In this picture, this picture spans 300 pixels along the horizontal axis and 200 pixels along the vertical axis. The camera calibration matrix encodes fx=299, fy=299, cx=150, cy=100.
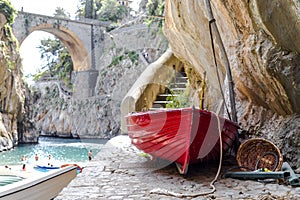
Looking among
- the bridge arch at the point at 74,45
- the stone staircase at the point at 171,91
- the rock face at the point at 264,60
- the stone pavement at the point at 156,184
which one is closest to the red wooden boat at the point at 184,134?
the stone pavement at the point at 156,184

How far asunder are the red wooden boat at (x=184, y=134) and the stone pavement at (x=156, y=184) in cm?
22

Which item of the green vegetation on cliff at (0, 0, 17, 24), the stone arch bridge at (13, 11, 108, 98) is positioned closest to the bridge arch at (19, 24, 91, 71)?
the stone arch bridge at (13, 11, 108, 98)

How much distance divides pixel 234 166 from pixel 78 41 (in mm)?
24264

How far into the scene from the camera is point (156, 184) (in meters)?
3.28

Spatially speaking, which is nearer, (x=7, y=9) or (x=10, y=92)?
(x=7, y=9)

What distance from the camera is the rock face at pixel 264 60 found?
3.07 meters

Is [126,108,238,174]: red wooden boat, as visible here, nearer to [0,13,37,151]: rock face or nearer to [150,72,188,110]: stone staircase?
[150,72,188,110]: stone staircase

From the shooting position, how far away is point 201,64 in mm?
6832

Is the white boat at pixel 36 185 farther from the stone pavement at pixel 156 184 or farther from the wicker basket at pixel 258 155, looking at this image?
the wicker basket at pixel 258 155

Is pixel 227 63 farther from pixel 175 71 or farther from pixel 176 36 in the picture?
pixel 175 71

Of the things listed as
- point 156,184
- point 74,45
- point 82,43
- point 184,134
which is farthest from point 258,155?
point 74,45

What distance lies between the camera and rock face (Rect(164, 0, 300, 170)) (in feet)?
10.1

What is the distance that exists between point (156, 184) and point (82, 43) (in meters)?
24.6

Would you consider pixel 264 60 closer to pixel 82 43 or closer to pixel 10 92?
pixel 10 92
